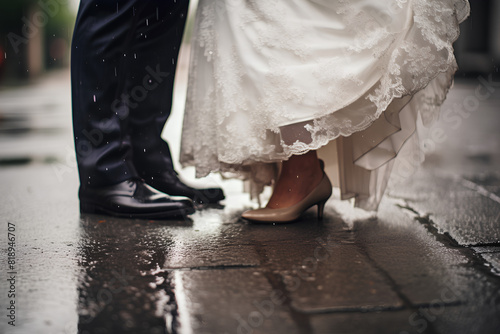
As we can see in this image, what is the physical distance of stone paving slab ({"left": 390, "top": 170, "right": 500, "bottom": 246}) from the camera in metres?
2.28

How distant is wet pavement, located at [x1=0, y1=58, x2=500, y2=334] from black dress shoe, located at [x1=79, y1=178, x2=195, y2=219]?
2.0 inches

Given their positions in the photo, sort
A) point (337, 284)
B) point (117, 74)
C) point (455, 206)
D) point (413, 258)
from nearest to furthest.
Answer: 1. point (337, 284)
2. point (413, 258)
3. point (117, 74)
4. point (455, 206)

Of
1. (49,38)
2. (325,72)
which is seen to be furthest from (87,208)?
(49,38)

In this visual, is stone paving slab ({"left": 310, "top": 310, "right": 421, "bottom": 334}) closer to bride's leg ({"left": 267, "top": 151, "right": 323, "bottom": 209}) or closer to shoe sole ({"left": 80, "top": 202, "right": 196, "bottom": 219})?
bride's leg ({"left": 267, "top": 151, "right": 323, "bottom": 209})

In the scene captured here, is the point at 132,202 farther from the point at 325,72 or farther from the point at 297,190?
the point at 325,72

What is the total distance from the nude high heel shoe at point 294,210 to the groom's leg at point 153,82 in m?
0.66

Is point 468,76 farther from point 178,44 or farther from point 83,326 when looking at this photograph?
point 83,326

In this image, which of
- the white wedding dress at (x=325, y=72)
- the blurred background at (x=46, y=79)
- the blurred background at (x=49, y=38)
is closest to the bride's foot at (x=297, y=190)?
the white wedding dress at (x=325, y=72)

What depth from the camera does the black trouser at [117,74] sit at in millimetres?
2525

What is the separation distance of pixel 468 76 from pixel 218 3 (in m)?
15.8

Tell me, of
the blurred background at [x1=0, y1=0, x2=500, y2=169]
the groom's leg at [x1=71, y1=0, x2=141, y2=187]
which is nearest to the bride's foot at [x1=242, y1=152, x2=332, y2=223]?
the groom's leg at [x1=71, y1=0, x2=141, y2=187]

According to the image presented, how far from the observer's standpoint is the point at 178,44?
9.59 ft

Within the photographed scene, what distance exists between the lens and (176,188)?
9.58ft

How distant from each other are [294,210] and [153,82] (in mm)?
956
